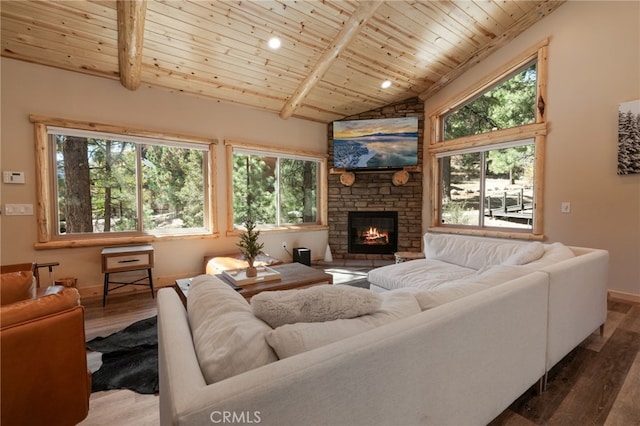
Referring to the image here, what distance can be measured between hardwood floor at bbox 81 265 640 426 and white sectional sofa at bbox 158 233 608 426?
0.19 metres

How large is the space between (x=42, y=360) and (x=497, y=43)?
5718 mm

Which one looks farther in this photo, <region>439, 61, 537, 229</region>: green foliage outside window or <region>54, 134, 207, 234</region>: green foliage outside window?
<region>439, 61, 537, 229</region>: green foliage outside window

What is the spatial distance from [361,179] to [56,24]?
446 cm

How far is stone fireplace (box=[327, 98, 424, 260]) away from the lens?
209 inches

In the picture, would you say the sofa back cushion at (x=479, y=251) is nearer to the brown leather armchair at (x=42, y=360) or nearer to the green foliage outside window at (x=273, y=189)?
the green foliage outside window at (x=273, y=189)

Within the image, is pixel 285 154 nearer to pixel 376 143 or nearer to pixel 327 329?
pixel 376 143

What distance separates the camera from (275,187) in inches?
205

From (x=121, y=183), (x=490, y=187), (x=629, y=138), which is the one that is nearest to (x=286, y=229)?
(x=121, y=183)

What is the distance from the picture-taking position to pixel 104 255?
10.6ft

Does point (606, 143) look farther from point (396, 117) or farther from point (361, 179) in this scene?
point (361, 179)

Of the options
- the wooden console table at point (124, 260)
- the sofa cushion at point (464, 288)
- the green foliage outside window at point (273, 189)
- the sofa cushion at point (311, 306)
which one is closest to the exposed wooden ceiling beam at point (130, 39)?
the green foliage outside window at point (273, 189)

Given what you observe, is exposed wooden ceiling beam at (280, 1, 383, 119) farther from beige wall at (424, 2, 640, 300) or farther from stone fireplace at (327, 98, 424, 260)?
beige wall at (424, 2, 640, 300)

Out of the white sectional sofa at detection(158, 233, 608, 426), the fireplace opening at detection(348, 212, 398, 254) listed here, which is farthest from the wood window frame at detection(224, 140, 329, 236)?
the white sectional sofa at detection(158, 233, 608, 426)

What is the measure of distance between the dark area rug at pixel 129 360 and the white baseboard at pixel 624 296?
4721 millimetres
